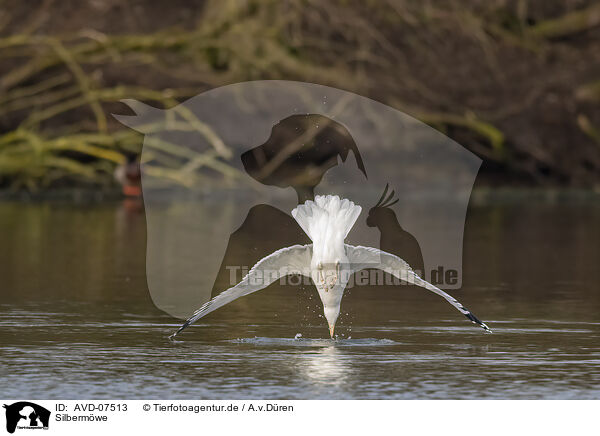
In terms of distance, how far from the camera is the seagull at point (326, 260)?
6.84 meters

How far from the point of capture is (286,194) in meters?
21.2

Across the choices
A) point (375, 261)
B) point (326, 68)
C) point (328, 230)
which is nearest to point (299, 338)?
point (375, 261)

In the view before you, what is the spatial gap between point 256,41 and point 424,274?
9.11m

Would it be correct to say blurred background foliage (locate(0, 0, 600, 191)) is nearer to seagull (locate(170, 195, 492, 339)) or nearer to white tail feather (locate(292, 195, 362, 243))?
seagull (locate(170, 195, 492, 339))

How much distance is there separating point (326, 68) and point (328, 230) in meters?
13.3

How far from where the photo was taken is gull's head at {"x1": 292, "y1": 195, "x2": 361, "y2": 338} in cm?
682

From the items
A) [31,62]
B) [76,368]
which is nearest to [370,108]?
[31,62]

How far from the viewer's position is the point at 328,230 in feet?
22.4

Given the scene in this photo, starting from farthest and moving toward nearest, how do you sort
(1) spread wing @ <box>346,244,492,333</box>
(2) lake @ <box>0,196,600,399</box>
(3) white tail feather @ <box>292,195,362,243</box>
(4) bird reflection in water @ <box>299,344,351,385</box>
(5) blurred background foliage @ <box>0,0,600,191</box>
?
(5) blurred background foliage @ <box>0,0,600,191</box>
(1) spread wing @ <box>346,244,492,333</box>
(3) white tail feather @ <box>292,195,362,243</box>
(4) bird reflection in water @ <box>299,344,351,385</box>
(2) lake @ <box>0,196,600,399</box>

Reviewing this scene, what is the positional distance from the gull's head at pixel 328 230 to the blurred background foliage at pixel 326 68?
11.8m

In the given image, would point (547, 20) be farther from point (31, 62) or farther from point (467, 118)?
point (31, 62)
